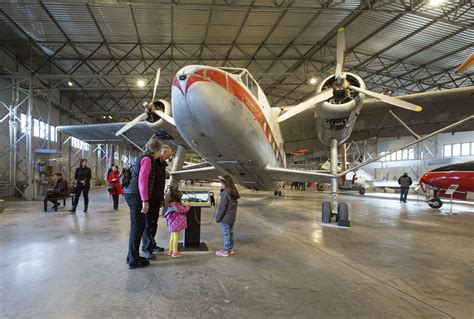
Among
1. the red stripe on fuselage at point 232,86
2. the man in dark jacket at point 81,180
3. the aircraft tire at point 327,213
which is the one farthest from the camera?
the man in dark jacket at point 81,180

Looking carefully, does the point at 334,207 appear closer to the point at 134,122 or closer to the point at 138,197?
the point at 138,197

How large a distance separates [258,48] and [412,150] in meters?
25.1

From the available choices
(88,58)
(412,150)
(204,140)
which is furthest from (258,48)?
(412,150)

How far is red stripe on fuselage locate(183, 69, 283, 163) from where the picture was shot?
5452mm

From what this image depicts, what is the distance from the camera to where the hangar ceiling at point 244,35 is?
12.8m

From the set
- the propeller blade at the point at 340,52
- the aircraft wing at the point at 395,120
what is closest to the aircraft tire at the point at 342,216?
the aircraft wing at the point at 395,120

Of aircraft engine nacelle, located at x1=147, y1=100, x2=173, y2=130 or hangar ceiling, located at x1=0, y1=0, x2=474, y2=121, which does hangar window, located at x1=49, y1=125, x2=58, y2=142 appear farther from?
aircraft engine nacelle, located at x1=147, y1=100, x2=173, y2=130

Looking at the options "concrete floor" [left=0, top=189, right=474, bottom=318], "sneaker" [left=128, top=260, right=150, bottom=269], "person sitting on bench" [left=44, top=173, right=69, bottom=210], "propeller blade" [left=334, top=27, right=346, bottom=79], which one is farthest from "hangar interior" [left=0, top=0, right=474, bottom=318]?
"propeller blade" [left=334, top=27, right=346, bottom=79]

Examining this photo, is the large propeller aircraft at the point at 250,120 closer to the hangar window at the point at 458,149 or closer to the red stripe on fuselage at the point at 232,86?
the red stripe on fuselage at the point at 232,86

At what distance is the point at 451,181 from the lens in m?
14.3

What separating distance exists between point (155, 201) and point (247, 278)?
1.84 m

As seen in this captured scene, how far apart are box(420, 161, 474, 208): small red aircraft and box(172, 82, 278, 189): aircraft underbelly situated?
10896 millimetres

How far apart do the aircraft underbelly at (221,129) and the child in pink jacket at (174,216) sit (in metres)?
1.86

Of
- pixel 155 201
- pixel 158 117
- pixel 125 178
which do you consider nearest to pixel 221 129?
pixel 155 201
